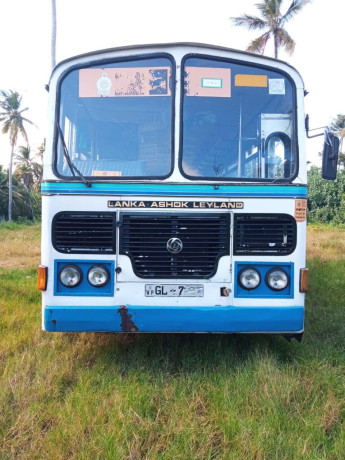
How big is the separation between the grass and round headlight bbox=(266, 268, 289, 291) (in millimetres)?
638

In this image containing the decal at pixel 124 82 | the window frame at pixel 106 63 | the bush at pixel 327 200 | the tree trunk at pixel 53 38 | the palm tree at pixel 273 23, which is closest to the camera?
the window frame at pixel 106 63

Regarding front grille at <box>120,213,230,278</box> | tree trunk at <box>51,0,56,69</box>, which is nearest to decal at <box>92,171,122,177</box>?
front grille at <box>120,213,230,278</box>

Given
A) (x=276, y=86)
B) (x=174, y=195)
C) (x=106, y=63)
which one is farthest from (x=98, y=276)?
(x=276, y=86)

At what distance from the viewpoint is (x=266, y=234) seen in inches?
138

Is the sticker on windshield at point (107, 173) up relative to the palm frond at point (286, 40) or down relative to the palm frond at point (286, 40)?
down

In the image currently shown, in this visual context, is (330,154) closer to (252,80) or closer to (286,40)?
(252,80)

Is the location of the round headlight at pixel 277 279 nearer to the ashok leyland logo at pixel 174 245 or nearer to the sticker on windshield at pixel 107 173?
the ashok leyland logo at pixel 174 245

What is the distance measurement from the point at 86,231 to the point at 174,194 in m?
0.75

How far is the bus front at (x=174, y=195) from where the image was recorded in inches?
135

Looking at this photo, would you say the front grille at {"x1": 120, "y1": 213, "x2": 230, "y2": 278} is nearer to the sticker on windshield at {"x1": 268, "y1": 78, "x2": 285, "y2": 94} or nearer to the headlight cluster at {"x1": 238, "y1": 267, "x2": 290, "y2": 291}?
the headlight cluster at {"x1": 238, "y1": 267, "x2": 290, "y2": 291}

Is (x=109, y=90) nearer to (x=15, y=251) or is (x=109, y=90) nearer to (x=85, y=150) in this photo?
(x=85, y=150)

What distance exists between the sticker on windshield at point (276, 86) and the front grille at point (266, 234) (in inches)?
42.0

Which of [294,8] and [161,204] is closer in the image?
[161,204]

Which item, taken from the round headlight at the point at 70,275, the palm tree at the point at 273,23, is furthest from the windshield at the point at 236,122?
the palm tree at the point at 273,23
